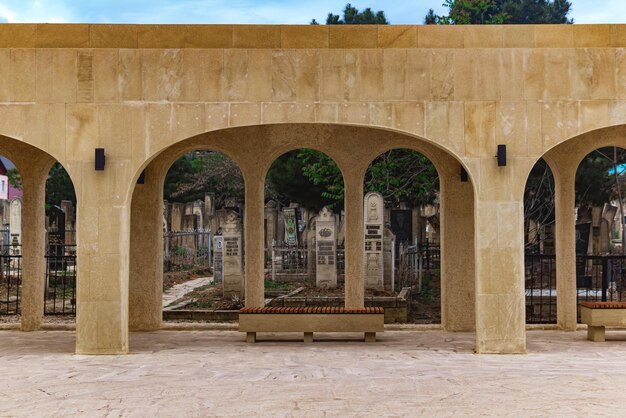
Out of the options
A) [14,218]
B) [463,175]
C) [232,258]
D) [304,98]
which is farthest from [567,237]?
[14,218]

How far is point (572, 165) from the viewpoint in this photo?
13.8 metres

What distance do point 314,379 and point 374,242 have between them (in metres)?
12.0

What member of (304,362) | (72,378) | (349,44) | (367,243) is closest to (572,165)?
(349,44)

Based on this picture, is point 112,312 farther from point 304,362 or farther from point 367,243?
point 367,243

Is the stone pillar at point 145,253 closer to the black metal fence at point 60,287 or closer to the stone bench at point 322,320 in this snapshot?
the stone bench at point 322,320

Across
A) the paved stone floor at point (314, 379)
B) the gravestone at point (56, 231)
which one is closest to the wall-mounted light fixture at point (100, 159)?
the paved stone floor at point (314, 379)

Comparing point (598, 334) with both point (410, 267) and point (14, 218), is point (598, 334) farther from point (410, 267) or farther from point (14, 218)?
point (14, 218)

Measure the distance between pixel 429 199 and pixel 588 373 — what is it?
1590 cm

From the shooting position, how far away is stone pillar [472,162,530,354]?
1094cm

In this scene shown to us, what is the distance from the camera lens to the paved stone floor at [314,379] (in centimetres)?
761

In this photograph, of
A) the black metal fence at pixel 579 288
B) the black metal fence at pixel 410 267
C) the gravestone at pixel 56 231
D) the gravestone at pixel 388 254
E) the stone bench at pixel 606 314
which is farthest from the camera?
the gravestone at pixel 56 231

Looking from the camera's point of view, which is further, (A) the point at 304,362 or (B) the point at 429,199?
(B) the point at 429,199

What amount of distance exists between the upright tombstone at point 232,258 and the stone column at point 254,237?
6576 mm

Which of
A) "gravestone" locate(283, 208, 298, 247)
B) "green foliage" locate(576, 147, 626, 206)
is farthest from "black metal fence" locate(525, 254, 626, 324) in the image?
"gravestone" locate(283, 208, 298, 247)
